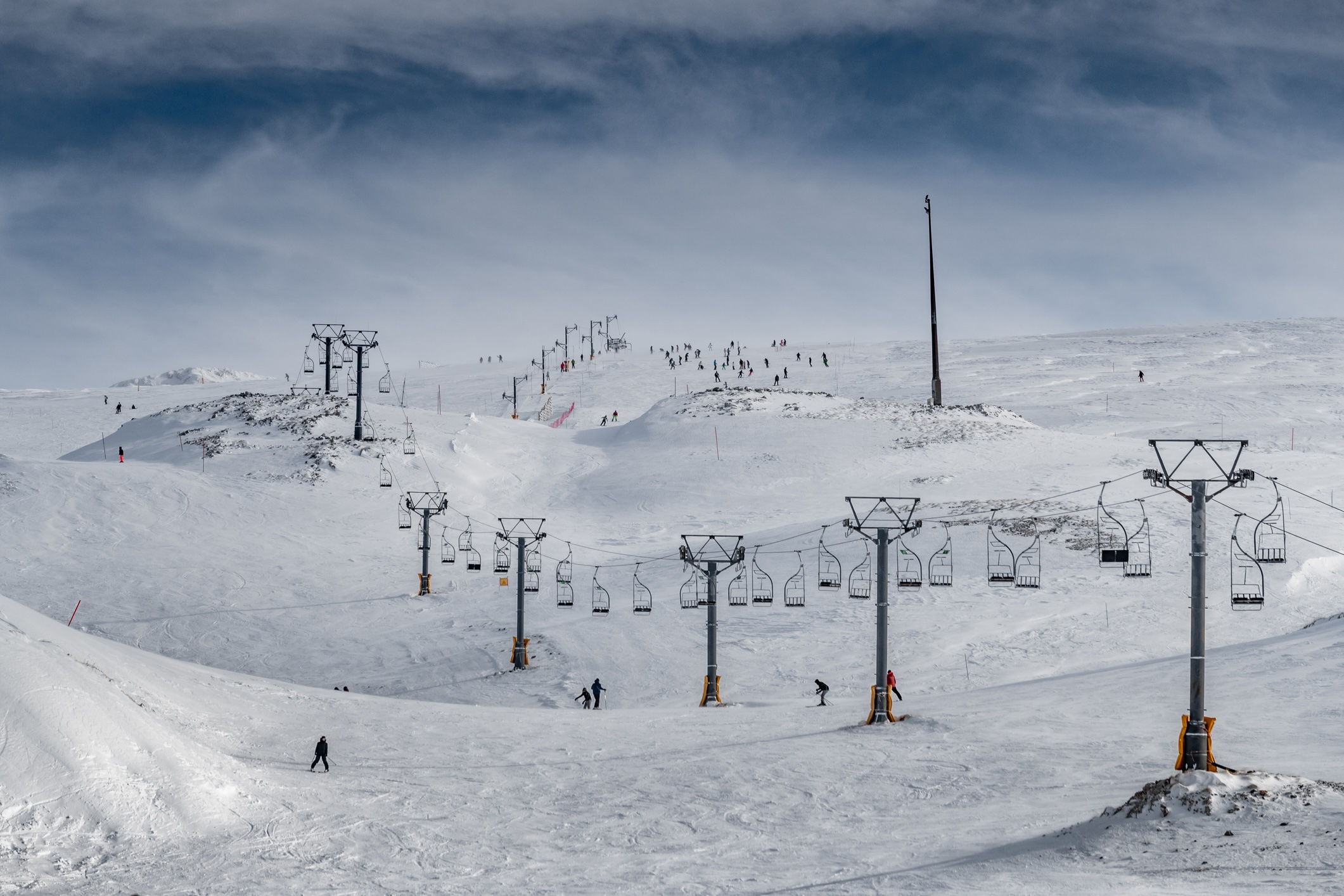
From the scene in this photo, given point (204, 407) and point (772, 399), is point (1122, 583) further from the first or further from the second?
point (204, 407)

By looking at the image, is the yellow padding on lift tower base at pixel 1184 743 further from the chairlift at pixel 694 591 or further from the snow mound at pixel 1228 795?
the chairlift at pixel 694 591

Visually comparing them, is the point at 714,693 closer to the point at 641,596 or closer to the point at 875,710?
the point at 875,710

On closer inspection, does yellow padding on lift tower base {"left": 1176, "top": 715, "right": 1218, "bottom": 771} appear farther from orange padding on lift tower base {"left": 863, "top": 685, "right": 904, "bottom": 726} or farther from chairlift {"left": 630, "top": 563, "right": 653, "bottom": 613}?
Result: chairlift {"left": 630, "top": 563, "right": 653, "bottom": 613}

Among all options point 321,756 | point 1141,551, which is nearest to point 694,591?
point 1141,551

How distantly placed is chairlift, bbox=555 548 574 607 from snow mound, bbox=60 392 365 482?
64.2ft

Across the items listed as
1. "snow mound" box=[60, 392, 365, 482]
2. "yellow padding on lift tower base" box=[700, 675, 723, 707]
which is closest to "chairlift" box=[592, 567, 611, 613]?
"yellow padding on lift tower base" box=[700, 675, 723, 707]

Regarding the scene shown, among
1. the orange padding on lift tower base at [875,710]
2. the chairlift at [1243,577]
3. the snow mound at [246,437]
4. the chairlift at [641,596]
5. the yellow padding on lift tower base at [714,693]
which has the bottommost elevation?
the yellow padding on lift tower base at [714,693]

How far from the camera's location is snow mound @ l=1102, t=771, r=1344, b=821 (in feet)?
50.4

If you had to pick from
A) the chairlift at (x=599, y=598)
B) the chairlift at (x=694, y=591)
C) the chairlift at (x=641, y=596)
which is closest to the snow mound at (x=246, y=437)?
the chairlift at (x=599, y=598)

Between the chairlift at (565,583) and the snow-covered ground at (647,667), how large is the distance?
3.68 ft

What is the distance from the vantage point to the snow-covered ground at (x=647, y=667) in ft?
53.0

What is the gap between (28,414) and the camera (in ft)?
297

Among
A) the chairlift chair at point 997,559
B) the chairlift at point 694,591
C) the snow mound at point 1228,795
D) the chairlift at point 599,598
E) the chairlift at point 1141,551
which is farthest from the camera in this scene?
the chairlift at point 694,591

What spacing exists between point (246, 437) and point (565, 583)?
33837 millimetres
